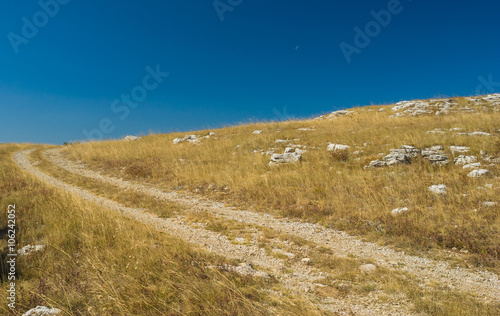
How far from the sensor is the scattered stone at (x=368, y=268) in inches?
209

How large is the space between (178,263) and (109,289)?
48.1 inches

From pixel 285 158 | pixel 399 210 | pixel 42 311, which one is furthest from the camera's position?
pixel 285 158

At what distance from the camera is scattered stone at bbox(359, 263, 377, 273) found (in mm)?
5316

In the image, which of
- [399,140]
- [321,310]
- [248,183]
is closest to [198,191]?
[248,183]

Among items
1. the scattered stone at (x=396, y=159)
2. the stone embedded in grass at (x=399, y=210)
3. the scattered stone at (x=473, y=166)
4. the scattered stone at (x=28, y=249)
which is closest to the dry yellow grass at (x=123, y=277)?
the scattered stone at (x=28, y=249)

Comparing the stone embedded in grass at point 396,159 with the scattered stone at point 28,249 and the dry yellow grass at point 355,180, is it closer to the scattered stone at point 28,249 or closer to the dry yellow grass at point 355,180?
the dry yellow grass at point 355,180

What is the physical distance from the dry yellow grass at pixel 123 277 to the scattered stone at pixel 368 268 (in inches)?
78.7

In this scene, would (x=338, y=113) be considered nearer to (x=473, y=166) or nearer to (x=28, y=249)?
(x=473, y=166)

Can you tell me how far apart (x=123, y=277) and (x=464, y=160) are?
→ 13.5 meters

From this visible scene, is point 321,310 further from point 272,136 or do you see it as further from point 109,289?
point 272,136

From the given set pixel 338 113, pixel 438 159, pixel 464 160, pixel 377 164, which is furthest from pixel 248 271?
pixel 338 113

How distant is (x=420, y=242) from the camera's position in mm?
6625

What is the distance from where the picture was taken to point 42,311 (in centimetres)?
383

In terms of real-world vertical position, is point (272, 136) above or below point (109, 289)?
above
